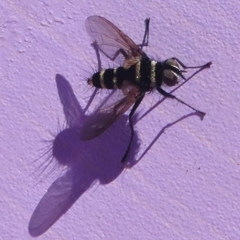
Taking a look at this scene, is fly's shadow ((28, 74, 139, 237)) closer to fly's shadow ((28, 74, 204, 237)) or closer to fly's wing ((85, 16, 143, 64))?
fly's shadow ((28, 74, 204, 237))

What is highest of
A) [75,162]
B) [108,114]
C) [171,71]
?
[171,71]

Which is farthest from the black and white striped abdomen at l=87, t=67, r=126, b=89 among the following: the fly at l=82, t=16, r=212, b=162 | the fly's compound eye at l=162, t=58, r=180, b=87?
the fly's compound eye at l=162, t=58, r=180, b=87

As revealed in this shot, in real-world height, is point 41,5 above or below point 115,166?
above

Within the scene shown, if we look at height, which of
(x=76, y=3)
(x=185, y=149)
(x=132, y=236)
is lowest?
(x=132, y=236)

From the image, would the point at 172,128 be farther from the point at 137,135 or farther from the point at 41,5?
the point at 41,5

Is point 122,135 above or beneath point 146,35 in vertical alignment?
beneath

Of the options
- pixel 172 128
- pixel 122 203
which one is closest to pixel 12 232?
pixel 122 203

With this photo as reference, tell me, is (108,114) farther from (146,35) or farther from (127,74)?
(146,35)

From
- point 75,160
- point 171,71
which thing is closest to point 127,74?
point 171,71
